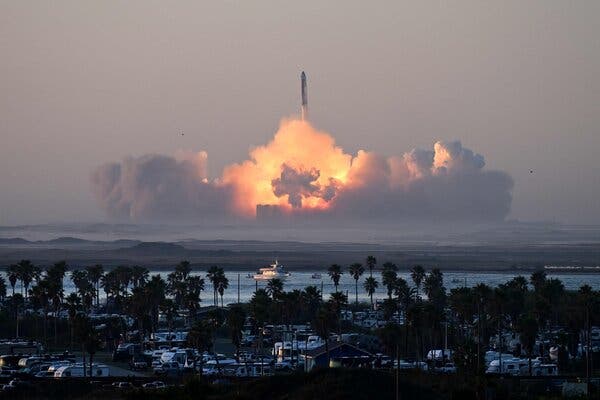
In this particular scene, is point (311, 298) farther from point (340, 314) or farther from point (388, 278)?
point (388, 278)

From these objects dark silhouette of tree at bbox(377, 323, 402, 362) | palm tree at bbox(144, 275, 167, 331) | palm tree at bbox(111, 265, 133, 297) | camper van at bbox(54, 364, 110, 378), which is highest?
palm tree at bbox(111, 265, 133, 297)

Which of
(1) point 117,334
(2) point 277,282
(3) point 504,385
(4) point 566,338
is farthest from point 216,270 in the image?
(3) point 504,385

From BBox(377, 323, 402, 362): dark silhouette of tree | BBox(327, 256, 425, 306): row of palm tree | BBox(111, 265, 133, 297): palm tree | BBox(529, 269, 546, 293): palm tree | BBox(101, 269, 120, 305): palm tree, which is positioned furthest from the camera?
BBox(111, 265, 133, 297): palm tree

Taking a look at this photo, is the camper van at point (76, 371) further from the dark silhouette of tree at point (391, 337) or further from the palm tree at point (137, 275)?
the palm tree at point (137, 275)

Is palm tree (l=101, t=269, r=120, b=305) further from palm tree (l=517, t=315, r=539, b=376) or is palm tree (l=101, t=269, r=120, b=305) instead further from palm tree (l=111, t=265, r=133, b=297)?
palm tree (l=517, t=315, r=539, b=376)

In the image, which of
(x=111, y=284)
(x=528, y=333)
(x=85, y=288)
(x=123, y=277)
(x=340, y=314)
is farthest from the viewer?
(x=111, y=284)

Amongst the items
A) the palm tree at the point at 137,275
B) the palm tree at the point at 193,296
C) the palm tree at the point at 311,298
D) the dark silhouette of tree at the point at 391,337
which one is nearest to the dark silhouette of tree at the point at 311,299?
the palm tree at the point at 311,298

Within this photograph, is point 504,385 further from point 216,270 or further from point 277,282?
point 216,270

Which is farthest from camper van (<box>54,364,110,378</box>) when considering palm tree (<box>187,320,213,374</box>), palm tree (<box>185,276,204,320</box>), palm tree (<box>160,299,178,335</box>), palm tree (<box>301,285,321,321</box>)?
palm tree (<box>301,285,321,321</box>)

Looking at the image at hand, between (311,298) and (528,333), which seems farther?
(311,298)

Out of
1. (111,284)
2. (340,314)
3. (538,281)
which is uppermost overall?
(538,281)

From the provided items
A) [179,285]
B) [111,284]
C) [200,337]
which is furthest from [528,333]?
Result: [111,284]
